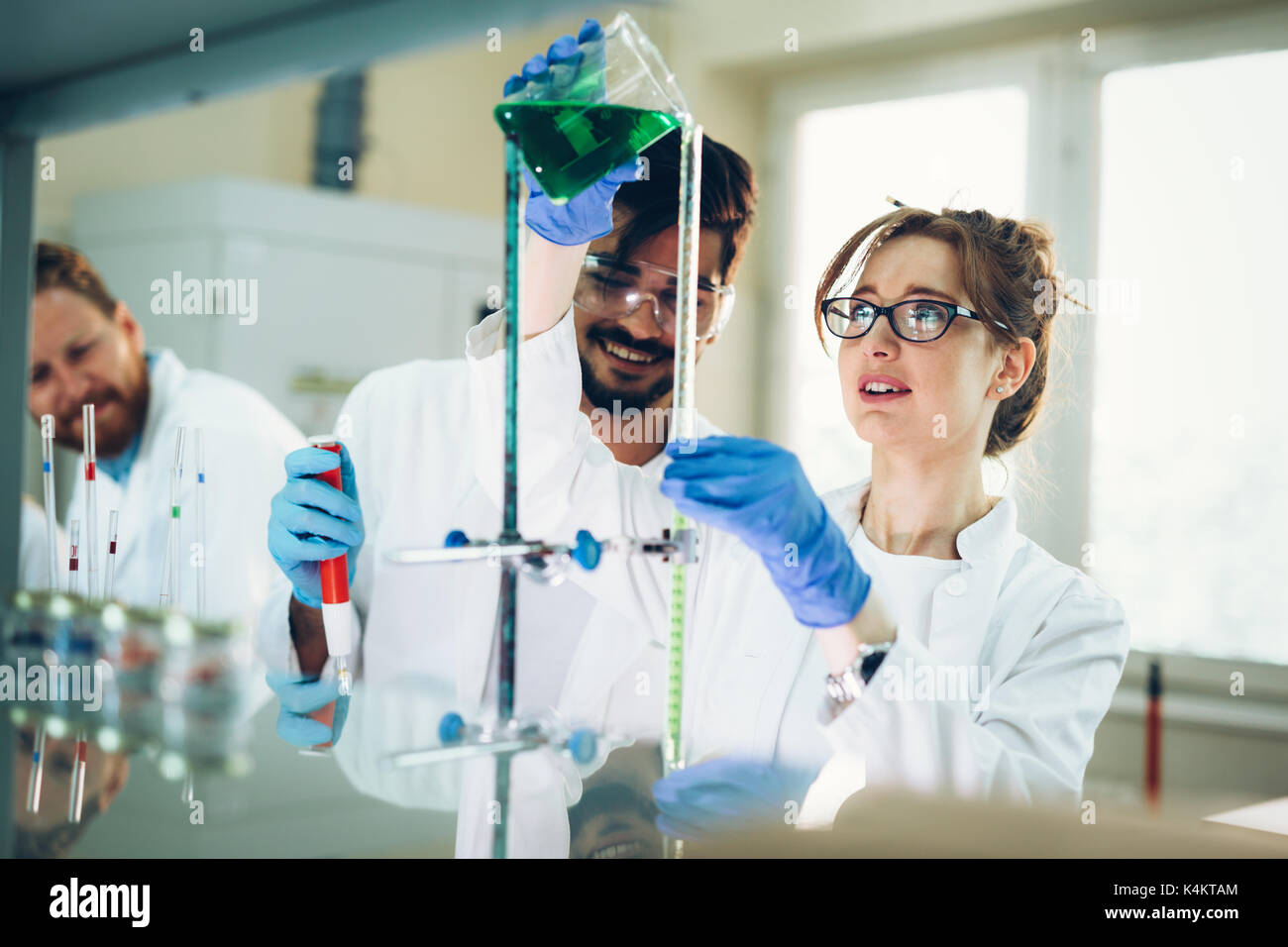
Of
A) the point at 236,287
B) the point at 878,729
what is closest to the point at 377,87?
the point at 236,287

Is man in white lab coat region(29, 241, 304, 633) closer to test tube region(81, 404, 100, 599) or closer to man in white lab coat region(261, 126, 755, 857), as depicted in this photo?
test tube region(81, 404, 100, 599)

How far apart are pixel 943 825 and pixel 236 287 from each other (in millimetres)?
2269

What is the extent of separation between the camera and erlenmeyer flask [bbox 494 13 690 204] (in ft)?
3.20

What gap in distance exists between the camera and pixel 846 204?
1448 millimetres

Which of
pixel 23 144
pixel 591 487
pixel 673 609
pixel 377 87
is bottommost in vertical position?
pixel 673 609

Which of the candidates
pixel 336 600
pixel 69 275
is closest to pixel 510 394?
pixel 336 600

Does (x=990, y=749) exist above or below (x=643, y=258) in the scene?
below

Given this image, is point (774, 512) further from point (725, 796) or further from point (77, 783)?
point (77, 783)

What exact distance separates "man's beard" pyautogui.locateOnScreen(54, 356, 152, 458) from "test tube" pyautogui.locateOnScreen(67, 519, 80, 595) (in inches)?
10.0

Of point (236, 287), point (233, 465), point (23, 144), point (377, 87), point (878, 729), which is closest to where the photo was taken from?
point (878, 729)

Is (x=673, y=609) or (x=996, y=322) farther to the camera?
(x=996, y=322)

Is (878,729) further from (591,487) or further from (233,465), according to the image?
(233,465)

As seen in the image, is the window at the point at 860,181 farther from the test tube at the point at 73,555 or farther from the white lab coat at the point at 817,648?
the test tube at the point at 73,555

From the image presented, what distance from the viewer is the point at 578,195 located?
1.15 meters
